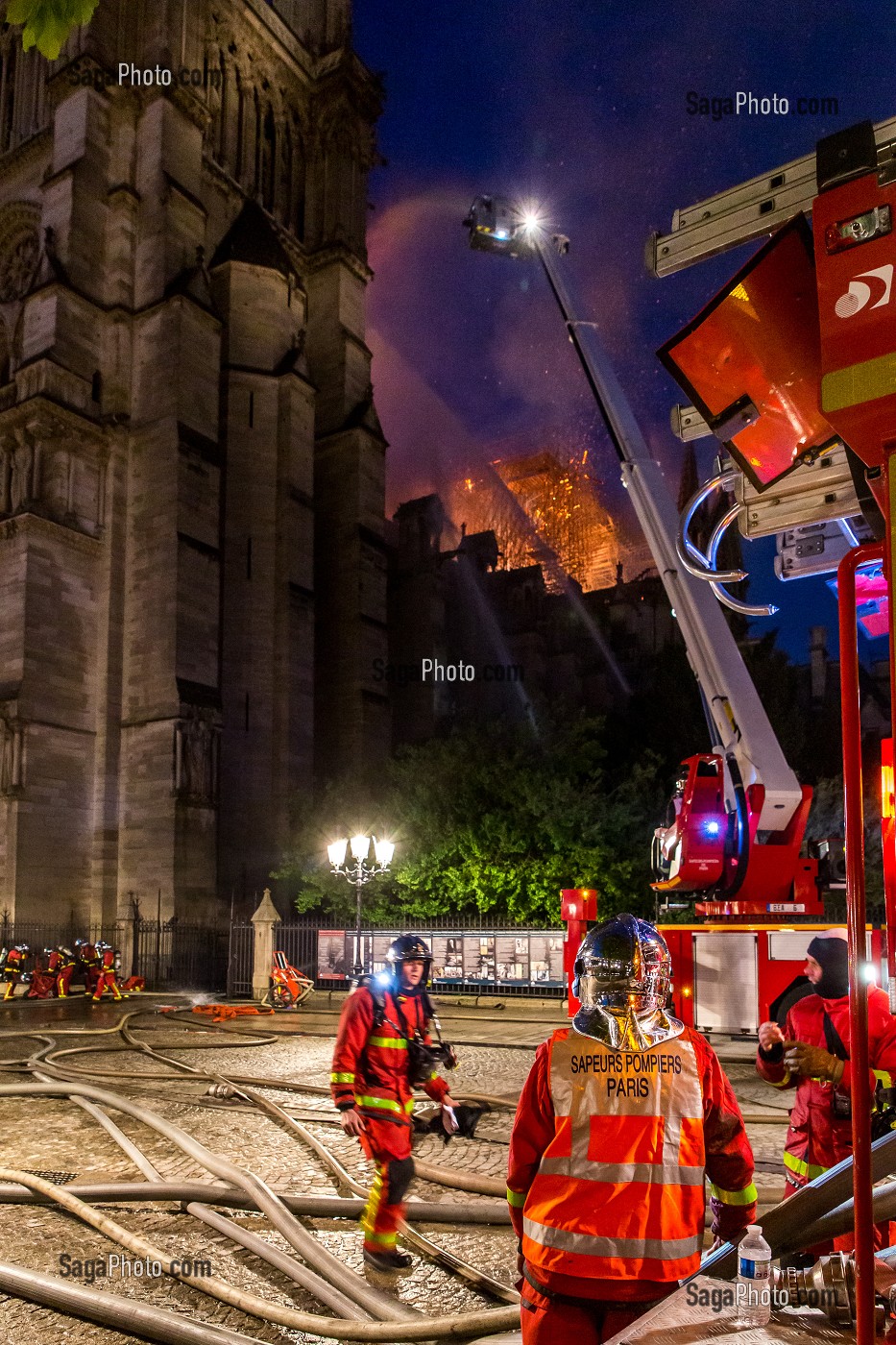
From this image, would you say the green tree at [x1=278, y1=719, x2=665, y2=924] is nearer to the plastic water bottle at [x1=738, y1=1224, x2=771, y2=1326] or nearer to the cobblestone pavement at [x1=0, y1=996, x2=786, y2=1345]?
the cobblestone pavement at [x1=0, y1=996, x2=786, y2=1345]

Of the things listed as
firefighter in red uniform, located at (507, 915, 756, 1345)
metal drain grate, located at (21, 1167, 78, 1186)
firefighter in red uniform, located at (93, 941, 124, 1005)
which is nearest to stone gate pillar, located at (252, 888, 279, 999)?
firefighter in red uniform, located at (93, 941, 124, 1005)

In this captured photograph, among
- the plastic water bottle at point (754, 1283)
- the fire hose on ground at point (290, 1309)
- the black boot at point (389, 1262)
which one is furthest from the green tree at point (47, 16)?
the black boot at point (389, 1262)

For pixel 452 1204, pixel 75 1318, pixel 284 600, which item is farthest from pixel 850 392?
pixel 284 600

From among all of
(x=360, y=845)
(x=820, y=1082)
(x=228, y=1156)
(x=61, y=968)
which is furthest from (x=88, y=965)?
(x=820, y=1082)

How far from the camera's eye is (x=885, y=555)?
1647 mm

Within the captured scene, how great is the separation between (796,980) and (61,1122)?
20.7 feet

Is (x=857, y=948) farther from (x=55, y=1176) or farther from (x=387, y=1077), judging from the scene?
(x=55, y=1176)

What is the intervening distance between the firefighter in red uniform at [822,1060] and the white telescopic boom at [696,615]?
5.34m

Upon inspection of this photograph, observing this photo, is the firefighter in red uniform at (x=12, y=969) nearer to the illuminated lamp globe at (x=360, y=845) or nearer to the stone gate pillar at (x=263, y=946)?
the stone gate pillar at (x=263, y=946)

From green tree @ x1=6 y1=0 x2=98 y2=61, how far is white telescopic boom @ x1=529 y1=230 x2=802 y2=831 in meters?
6.31

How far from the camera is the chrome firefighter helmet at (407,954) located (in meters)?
5.44

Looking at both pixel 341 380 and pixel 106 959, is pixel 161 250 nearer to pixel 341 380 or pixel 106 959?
pixel 341 380

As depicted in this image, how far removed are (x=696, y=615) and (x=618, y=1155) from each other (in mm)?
8845

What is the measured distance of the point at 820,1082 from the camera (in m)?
4.12
